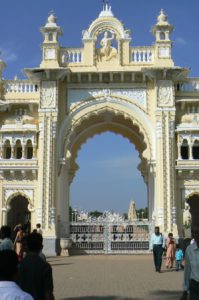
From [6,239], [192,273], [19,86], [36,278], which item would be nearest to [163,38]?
[19,86]

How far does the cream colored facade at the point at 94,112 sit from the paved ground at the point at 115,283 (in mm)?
5654

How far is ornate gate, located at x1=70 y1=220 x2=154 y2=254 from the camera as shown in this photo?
18969 mm

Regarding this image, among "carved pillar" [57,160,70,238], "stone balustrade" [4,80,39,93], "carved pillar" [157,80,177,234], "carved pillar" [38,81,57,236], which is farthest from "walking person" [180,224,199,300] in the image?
"stone balustrade" [4,80,39,93]

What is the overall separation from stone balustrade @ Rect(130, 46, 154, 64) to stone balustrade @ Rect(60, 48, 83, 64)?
2.24m

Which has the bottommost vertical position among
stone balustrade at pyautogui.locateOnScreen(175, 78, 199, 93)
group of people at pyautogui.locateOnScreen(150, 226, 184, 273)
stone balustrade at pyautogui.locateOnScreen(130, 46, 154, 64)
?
group of people at pyautogui.locateOnScreen(150, 226, 184, 273)

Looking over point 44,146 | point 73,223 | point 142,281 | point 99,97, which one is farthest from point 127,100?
point 142,281

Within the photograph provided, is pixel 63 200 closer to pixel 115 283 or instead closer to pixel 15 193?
pixel 15 193

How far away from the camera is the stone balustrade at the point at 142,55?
1984 centimetres

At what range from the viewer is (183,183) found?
19.1 m

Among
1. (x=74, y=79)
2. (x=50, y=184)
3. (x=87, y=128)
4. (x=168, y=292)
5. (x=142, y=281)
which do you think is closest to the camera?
(x=168, y=292)

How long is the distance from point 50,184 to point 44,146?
5.27ft

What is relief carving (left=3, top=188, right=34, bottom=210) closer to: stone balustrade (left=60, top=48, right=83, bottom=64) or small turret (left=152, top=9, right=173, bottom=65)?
stone balustrade (left=60, top=48, right=83, bottom=64)

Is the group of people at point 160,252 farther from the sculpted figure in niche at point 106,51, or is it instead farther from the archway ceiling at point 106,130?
the sculpted figure in niche at point 106,51

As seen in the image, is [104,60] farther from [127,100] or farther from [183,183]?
[183,183]
